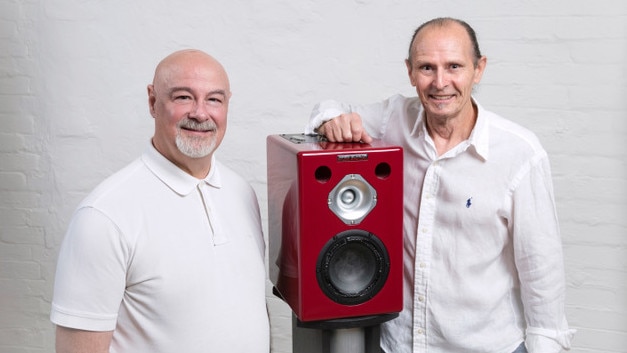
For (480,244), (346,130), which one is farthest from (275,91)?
(480,244)

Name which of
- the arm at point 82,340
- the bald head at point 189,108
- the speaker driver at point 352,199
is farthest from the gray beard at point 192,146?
the arm at point 82,340

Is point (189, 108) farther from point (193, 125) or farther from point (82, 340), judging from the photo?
point (82, 340)

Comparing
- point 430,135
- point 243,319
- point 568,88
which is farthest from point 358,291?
point 568,88

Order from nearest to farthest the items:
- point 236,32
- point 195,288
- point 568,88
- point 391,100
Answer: point 195,288 → point 391,100 → point 568,88 → point 236,32

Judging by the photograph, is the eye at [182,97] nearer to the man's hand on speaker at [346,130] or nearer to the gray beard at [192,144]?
the gray beard at [192,144]

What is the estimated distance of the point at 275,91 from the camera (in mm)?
2541

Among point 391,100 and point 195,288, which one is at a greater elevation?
point 391,100

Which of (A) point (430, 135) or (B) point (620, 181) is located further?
(B) point (620, 181)

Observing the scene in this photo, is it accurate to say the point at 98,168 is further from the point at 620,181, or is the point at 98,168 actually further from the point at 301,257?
the point at 620,181

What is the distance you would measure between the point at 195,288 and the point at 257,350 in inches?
8.1

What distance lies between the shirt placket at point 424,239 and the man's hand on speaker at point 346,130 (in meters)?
0.15

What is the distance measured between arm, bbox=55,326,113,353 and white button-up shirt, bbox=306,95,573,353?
A: 2.00 ft

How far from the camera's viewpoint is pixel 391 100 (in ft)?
5.90

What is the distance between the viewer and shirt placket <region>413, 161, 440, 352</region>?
161 cm
